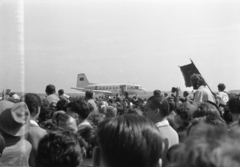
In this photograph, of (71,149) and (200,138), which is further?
(71,149)

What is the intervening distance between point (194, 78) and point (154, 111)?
268 cm

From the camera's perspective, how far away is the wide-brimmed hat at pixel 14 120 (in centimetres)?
300

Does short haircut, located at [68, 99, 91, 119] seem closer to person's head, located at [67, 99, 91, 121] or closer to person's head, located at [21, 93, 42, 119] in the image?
person's head, located at [67, 99, 91, 121]

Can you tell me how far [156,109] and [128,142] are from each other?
270 cm

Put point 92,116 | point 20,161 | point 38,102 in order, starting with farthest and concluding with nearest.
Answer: point 92,116, point 38,102, point 20,161

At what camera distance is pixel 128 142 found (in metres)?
1.73

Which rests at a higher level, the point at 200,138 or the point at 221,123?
the point at 200,138

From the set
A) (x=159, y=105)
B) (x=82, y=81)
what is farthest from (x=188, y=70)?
(x=82, y=81)

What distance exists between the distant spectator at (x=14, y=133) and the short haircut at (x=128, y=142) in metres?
1.45

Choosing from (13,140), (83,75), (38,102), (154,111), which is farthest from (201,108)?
Answer: (83,75)

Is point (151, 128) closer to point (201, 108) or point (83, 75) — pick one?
point (201, 108)

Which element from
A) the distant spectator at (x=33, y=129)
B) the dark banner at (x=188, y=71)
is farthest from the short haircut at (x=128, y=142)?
the dark banner at (x=188, y=71)

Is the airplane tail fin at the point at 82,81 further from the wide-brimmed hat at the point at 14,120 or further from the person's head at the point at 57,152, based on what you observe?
the person's head at the point at 57,152

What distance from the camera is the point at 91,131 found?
3604 millimetres
